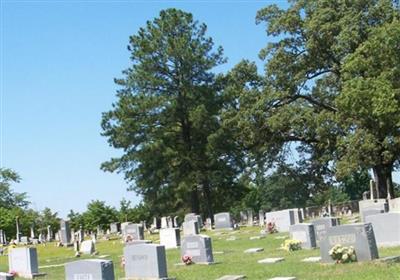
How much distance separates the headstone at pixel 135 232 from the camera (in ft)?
96.8

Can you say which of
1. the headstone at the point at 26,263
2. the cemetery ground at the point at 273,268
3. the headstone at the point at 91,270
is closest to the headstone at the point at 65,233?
the cemetery ground at the point at 273,268

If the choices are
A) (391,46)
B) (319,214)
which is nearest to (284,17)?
(391,46)

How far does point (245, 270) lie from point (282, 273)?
158 cm

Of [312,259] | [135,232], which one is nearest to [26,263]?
[312,259]

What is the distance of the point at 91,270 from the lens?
1140 centimetres

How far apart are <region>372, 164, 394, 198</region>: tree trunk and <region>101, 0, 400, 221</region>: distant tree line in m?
0.06

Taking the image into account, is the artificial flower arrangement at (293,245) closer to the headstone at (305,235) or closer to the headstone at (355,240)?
the headstone at (305,235)

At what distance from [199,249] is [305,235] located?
124 inches

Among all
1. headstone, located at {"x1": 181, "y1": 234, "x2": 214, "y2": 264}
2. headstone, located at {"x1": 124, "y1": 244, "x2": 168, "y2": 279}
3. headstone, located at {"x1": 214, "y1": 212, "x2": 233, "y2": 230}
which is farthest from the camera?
headstone, located at {"x1": 214, "y1": 212, "x2": 233, "y2": 230}

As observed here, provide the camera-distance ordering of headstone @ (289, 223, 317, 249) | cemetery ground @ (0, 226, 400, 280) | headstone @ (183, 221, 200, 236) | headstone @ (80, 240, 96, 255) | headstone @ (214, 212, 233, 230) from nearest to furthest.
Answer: cemetery ground @ (0, 226, 400, 280), headstone @ (289, 223, 317, 249), headstone @ (80, 240, 96, 255), headstone @ (183, 221, 200, 236), headstone @ (214, 212, 233, 230)

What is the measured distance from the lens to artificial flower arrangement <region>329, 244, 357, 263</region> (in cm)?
1311

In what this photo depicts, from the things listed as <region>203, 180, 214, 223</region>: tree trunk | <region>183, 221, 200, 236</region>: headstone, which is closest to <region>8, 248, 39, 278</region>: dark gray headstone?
<region>183, 221, 200, 236</region>: headstone

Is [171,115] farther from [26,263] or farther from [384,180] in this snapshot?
[26,263]

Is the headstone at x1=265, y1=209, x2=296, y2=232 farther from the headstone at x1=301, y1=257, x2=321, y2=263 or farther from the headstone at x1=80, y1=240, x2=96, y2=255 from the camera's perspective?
the headstone at x1=301, y1=257, x2=321, y2=263
